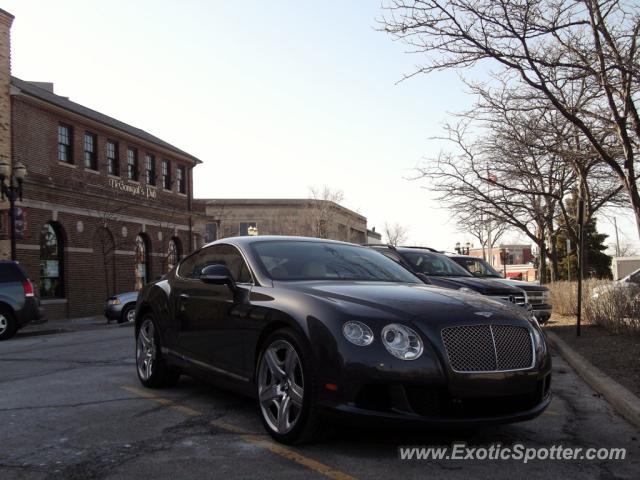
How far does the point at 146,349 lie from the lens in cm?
673

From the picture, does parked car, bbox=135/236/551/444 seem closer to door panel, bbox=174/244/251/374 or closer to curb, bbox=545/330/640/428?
door panel, bbox=174/244/251/374

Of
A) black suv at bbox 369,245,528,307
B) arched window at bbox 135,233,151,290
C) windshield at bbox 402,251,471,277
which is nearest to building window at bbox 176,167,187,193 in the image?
arched window at bbox 135,233,151,290

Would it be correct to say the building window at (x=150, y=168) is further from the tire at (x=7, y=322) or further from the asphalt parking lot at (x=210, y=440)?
the asphalt parking lot at (x=210, y=440)

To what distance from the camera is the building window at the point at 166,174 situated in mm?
31250

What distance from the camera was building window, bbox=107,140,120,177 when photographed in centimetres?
2681

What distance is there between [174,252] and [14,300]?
57.2 feet

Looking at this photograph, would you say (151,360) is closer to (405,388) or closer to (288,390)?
(288,390)

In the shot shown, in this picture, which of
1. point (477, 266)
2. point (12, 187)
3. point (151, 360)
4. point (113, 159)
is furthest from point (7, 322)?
point (113, 159)

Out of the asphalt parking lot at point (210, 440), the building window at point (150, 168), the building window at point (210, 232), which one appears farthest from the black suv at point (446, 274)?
the building window at point (210, 232)

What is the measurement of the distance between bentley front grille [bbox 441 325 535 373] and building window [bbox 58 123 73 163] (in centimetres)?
2259

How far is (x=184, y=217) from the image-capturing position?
1280 inches

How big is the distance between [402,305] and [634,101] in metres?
9.59

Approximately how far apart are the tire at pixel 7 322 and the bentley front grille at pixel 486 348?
13.2m

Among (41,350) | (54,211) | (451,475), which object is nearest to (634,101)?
(451,475)
